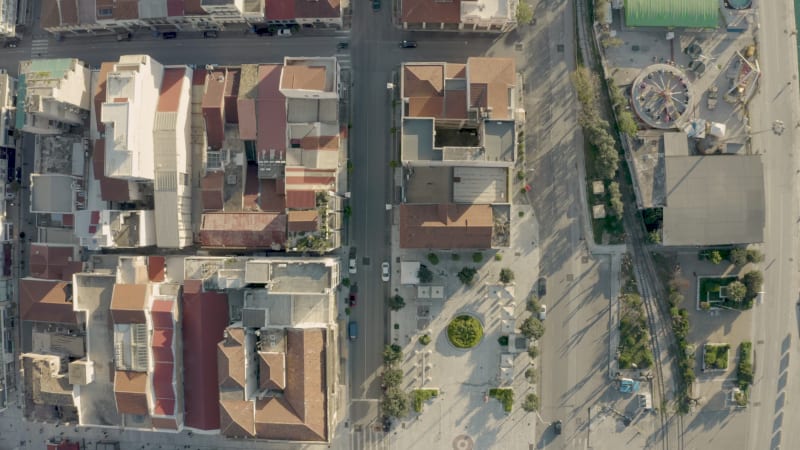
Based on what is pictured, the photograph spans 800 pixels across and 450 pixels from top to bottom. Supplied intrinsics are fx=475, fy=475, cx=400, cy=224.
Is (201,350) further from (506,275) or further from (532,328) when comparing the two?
(532,328)

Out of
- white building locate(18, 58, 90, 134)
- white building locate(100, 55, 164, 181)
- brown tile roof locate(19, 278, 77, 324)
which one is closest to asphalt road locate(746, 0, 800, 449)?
white building locate(100, 55, 164, 181)

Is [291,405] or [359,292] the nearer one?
[291,405]

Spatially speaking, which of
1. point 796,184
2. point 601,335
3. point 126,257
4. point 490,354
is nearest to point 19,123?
point 126,257

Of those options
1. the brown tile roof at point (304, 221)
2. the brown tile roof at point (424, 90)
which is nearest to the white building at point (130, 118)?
the brown tile roof at point (304, 221)

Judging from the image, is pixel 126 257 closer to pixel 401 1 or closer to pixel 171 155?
pixel 171 155

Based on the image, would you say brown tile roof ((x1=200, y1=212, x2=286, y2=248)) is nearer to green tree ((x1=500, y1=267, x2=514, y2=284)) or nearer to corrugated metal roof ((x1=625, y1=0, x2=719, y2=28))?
green tree ((x1=500, y1=267, x2=514, y2=284))

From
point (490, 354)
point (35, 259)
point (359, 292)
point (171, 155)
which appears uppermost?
point (171, 155)
